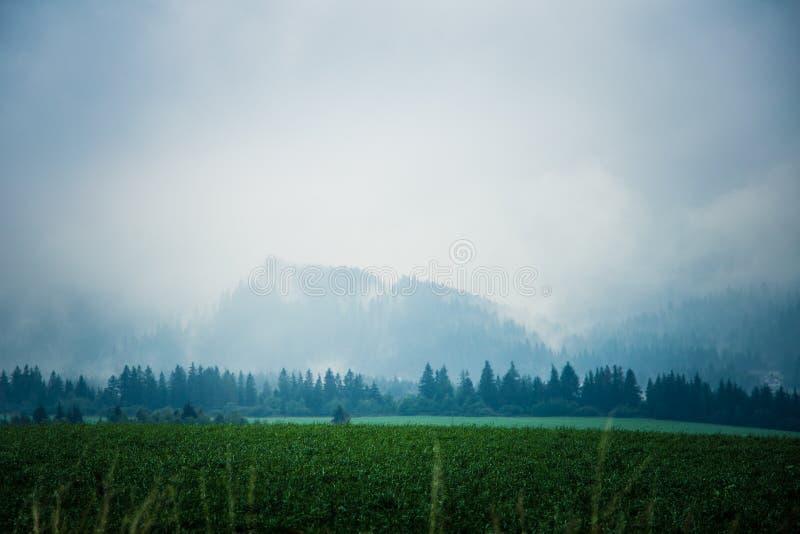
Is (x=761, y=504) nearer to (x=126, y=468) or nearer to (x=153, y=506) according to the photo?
(x=153, y=506)

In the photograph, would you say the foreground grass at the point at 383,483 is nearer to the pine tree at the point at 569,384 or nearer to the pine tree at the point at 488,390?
the pine tree at the point at 569,384

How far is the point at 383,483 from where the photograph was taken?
595 inches

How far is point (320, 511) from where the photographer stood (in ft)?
42.0

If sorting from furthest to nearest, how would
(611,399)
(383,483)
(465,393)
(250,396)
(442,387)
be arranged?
(250,396) → (442,387) → (465,393) → (611,399) → (383,483)

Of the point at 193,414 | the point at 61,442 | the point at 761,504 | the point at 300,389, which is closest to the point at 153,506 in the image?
the point at 61,442

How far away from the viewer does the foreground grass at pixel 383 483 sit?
40.4ft

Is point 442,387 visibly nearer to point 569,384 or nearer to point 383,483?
point 569,384

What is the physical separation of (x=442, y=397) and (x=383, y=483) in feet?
454

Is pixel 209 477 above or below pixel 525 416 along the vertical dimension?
above

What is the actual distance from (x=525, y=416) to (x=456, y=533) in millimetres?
134165

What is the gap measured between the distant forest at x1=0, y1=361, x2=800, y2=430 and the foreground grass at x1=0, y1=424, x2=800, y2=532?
102571 millimetres

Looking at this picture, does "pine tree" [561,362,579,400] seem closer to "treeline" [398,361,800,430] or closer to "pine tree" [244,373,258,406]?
"treeline" [398,361,800,430]

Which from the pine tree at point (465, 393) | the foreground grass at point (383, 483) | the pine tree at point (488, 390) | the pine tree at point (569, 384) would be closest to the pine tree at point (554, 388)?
the pine tree at point (569, 384)

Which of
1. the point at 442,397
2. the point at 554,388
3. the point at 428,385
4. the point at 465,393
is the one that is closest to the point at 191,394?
the point at 428,385
